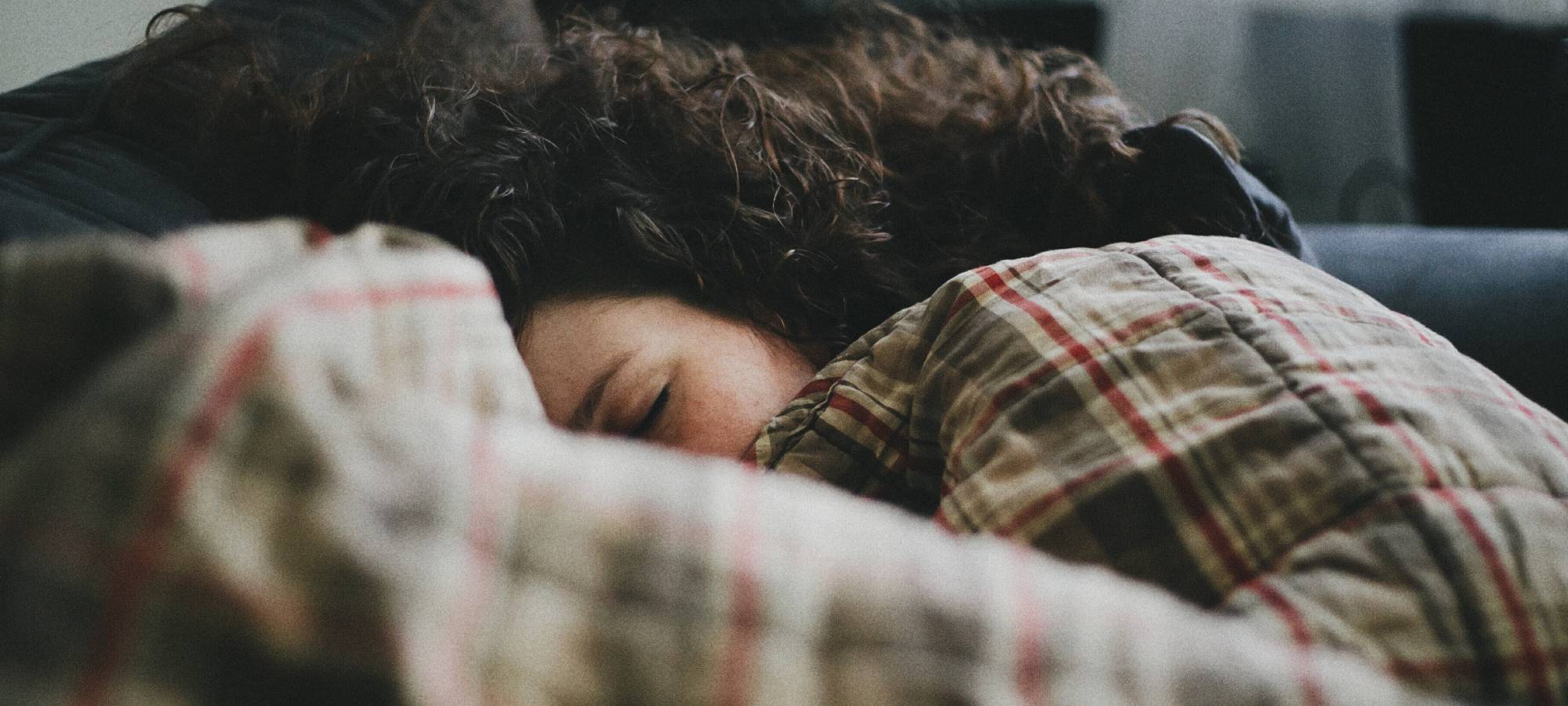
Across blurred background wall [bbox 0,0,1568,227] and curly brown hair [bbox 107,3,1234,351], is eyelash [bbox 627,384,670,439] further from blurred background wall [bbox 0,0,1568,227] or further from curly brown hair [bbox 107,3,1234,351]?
blurred background wall [bbox 0,0,1568,227]

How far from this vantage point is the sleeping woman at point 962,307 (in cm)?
37

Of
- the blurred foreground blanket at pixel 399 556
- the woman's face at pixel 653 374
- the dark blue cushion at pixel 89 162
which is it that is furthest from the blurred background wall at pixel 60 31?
the blurred foreground blanket at pixel 399 556

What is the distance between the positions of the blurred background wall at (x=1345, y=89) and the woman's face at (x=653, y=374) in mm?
708

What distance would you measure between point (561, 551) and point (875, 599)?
9cm

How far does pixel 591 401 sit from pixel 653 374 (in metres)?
0.04

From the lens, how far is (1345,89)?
5.04 ft

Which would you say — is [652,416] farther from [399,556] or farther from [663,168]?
[399,556]

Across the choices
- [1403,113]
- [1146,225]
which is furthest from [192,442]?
[1403,113]

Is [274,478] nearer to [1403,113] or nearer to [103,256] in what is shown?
[103,256]

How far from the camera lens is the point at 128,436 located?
0.73ft

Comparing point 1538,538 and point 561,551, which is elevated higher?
point 561,551

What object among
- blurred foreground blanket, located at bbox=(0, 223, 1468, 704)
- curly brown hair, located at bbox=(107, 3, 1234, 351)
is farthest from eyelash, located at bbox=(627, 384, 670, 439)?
blurred foreground blanket, located at bbox=(0, 223, 1468, 704)

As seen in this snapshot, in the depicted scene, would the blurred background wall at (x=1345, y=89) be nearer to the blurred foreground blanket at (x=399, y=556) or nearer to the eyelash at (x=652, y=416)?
the eyelash at (x=652, y=416)

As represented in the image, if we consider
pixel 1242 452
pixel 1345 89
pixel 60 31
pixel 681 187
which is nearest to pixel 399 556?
pixel 1242 452
